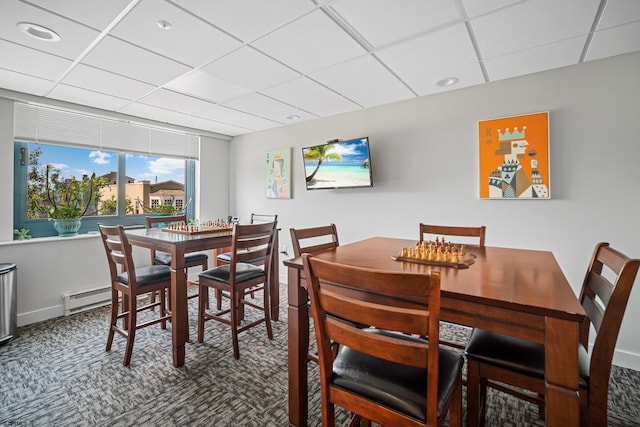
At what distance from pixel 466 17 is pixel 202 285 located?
2.93m

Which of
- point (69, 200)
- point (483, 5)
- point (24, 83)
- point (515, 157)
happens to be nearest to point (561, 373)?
point (483, 5)

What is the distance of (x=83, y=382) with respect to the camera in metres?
2.12

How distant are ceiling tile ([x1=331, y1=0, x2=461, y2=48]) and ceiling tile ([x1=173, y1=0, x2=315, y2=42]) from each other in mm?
259

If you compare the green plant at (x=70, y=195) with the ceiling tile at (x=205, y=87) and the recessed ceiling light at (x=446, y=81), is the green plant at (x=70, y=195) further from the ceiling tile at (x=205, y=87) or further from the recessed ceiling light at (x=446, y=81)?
the recessed ceiling light at (x=446, y=81)

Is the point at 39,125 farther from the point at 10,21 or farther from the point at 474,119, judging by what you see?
the point at 474,119

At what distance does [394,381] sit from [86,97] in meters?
4.10

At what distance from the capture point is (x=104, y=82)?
2887mm

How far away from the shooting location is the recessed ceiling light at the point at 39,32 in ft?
6.45

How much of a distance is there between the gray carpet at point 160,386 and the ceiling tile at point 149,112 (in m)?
2.61

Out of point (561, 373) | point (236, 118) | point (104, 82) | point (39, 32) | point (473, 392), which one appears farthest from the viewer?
point (236, 118)

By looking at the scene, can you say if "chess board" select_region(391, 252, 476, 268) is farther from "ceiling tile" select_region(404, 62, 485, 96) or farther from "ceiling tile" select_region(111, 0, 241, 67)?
"ceiling tile" select_region(111, 0, 241, 67)

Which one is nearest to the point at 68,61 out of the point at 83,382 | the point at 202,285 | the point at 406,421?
the point at 202,285

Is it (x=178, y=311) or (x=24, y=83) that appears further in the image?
(x=24, y=83)

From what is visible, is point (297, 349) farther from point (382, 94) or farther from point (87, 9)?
point (382, 94)
